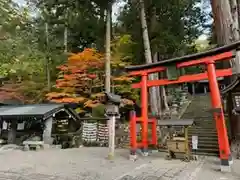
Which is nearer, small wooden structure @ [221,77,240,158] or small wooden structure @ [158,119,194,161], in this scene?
small wooden structure @ [158,119,194,161]

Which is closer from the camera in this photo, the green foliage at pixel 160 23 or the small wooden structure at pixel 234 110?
the small wooden structure at pixel 234 110

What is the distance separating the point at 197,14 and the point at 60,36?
11445mm

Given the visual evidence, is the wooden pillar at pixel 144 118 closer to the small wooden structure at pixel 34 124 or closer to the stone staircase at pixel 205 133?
the stone staircase at pixel 205 133

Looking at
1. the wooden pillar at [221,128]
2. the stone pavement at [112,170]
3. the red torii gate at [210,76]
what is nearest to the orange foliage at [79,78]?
the red torii gate at [210,76]

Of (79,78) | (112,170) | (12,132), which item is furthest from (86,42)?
(112,170)

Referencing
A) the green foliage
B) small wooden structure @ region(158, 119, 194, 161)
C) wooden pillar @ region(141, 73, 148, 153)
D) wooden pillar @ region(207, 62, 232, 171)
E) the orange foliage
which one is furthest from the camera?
the green foliage

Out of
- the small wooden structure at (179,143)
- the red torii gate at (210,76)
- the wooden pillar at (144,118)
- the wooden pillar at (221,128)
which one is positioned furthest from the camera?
the wooden pillar at (144,118)

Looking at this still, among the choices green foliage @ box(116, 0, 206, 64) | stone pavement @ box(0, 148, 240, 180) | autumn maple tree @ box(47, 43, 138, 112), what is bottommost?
stone pavement @ box(0, 148, 240, 180)

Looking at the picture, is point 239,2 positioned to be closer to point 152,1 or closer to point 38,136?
point 152,1

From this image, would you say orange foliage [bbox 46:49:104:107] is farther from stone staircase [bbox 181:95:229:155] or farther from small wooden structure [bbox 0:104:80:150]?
stone staircase [bbox 181:95:229:155]

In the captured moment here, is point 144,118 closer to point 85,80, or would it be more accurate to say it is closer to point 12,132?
point 85,80

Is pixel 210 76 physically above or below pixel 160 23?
below

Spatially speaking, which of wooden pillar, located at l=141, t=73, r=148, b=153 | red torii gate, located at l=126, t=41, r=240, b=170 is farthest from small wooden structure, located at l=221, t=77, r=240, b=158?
wooden pillar, located at l=141, t=73, r=148, b=153

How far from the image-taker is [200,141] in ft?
36.8
